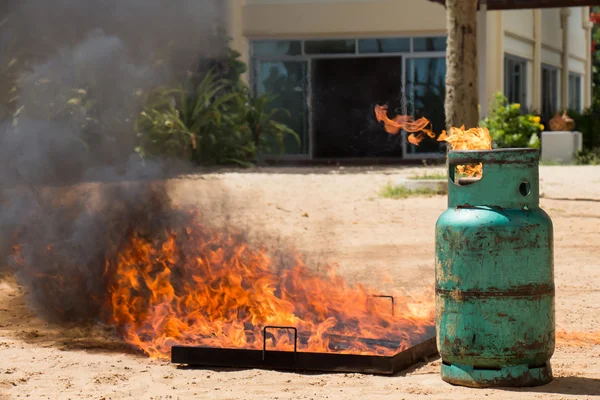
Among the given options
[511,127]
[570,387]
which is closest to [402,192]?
[511,127]

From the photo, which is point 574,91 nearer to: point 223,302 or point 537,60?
point 537,60

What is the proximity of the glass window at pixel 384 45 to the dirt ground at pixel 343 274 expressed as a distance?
4935mm

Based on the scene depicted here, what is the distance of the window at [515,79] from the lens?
2127 centimetres

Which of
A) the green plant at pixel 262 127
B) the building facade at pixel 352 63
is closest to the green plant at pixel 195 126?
the green plant at pixel 262 127

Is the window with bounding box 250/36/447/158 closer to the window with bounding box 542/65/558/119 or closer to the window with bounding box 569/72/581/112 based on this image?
the window with bounding box 542/65/558/119

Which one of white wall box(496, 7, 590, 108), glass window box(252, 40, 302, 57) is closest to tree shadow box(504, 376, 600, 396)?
glass window box(252, 40, 302, 57)

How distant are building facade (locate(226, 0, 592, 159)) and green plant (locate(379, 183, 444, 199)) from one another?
255 inches

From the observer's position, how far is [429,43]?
19.3 meters

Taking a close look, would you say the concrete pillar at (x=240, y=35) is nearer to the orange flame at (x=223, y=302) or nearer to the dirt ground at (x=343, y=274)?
the dirt ground at (x=343, y=274)

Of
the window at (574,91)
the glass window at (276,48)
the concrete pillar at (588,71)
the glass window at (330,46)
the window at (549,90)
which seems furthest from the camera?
the concrete pillar at (588,71)

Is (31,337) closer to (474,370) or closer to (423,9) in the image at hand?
(474,370)

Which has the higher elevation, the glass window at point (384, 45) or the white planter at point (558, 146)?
the glass window at point (384, 45)

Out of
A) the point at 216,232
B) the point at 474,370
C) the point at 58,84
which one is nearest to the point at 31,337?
the point at 216,232

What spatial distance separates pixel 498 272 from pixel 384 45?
51.3 ft
